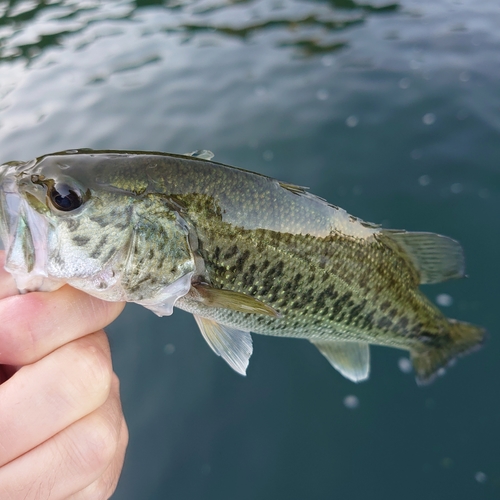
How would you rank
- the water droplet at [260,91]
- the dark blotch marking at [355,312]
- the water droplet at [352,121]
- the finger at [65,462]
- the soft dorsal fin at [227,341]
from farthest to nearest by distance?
the water droplet at [260,91], the water droplet at [352,121], the dark blotch marking at [355,312], the soft dorsal fin at [227,341], the finger at [65,462]

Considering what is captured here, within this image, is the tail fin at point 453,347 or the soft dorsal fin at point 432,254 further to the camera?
the tail fin at point 453,347

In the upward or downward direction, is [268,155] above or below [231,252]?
below

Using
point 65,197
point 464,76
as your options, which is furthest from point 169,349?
point 464,76

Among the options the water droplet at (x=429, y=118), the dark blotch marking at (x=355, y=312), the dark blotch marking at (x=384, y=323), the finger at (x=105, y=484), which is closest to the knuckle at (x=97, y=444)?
the finger at (x=105, y=484)

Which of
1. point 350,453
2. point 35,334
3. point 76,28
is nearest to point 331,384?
point 350,453

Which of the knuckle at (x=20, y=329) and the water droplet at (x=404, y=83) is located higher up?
the knuckle at (x=20, y=329)

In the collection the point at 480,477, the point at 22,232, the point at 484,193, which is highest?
the point at 22,232

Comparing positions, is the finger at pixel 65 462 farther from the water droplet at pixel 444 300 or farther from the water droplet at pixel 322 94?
the water droplet at pixel 322 94

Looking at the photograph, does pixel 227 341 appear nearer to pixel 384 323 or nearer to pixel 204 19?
pixel 384 323
